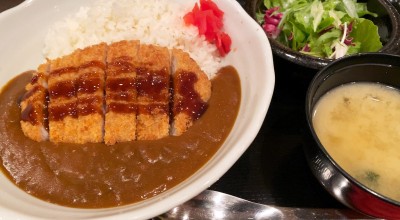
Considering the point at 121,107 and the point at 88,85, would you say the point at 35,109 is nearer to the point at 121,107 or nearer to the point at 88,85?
the point at 88,85

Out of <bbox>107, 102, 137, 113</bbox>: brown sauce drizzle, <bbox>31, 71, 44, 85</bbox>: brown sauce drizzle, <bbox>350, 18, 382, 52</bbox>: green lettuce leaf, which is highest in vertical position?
<bbox>31, 71, 44, 85</bbox>: brown sauce drizzle

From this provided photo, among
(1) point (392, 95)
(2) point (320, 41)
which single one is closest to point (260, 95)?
(1) point (392, 95)

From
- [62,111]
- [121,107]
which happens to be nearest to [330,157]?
[121,107]

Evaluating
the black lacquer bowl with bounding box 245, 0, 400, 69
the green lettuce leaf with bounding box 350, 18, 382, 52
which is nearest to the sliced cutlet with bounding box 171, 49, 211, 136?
the black lacquer bowl with bounding box 245, 0, 400, 69

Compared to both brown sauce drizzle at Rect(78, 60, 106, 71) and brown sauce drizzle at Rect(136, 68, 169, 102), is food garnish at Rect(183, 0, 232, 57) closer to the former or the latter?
brown sauce drizzle at Rect(136, 68, 169, 102)

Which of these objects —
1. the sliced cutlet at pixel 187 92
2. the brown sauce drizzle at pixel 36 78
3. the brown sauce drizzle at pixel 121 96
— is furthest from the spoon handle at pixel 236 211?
the brown sauce drizzle at pixel 36 78

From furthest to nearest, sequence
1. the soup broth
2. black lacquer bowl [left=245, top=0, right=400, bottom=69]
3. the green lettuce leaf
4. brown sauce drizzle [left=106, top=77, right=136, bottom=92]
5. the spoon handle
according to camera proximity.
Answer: the green lettuce leaf < black lacquer bowl [left=245, top=0, right=400, bottom=69] < brown sauce drizzle [left=106, top=77, right=136, bottom=92] < the spoon handle < the soup broth
